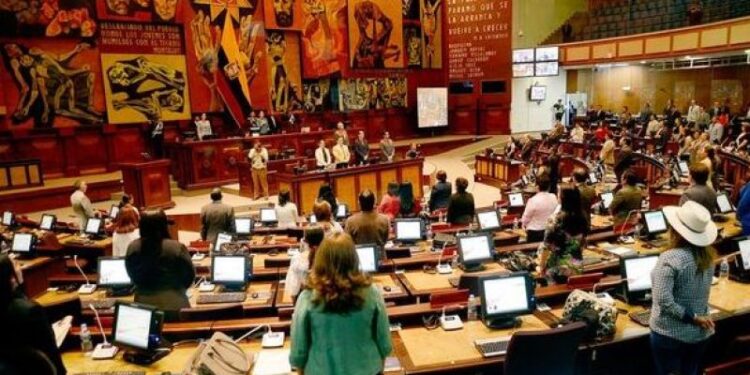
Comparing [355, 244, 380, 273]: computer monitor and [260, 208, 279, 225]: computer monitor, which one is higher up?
[355, 244, 380, 273]: computer monitor

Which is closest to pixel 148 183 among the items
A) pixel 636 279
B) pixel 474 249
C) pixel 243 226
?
pixel 243 226

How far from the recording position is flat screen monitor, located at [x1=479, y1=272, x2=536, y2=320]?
4.11 metres

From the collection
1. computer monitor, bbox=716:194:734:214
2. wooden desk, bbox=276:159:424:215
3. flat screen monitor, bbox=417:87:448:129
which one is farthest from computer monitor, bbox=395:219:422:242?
flat screen monitor, bbox=417:87:448:129

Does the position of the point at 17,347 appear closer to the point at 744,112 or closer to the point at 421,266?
the point at 421,266

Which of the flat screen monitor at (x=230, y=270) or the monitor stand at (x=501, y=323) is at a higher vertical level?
the flat screen monitor at (x=230, y=270)

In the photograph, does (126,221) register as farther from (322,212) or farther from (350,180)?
(350,180)

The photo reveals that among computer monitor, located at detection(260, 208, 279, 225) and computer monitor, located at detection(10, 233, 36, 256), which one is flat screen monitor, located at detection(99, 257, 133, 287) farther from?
computer monitor, located at detection(260, 208, 279, 225)

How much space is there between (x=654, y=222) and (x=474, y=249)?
2.53 m

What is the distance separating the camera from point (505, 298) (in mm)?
4133

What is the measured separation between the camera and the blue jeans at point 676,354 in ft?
10.9

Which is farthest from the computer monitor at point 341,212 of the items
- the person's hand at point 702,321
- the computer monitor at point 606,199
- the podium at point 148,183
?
the person's hand at point 702,321

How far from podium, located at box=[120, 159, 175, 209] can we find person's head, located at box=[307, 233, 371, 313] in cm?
1007

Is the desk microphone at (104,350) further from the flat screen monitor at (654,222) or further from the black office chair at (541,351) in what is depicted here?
the flat screen monitor at (654,222)

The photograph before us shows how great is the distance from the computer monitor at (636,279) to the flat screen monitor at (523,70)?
18.7 metres
